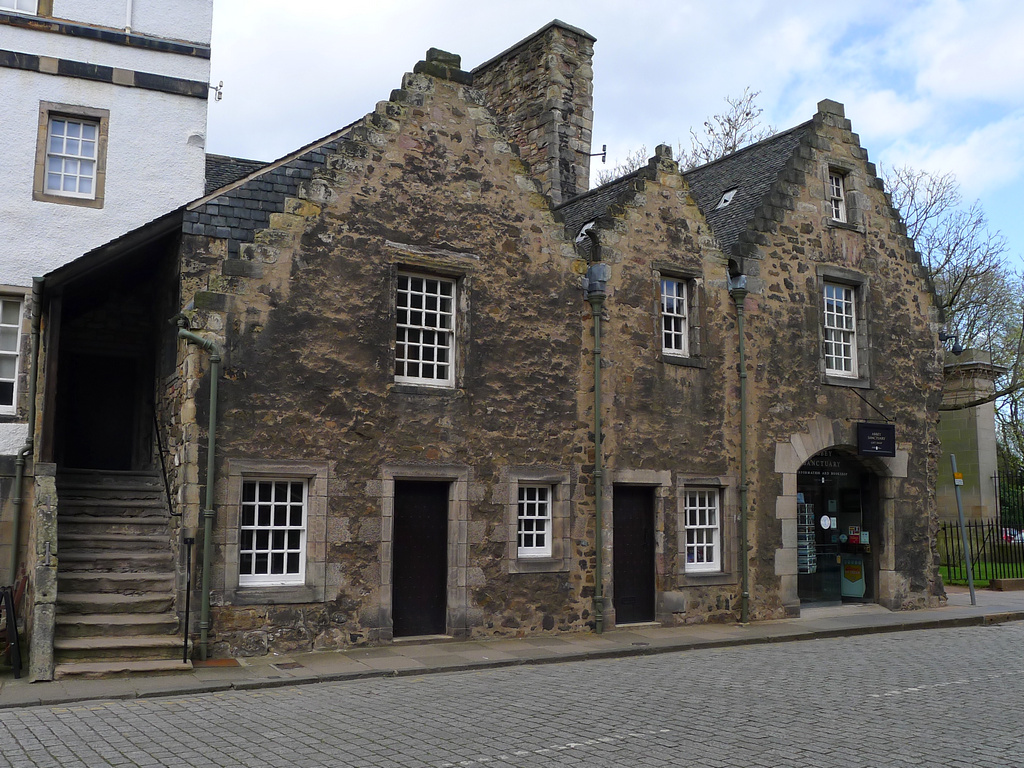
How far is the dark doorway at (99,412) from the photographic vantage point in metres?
16.4

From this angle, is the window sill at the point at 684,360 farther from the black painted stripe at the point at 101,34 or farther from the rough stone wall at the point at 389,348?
the black painted stripe at the point at 101,34

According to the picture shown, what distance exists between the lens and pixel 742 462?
17.1 m

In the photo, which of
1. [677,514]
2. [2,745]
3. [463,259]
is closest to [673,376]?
[677,514]

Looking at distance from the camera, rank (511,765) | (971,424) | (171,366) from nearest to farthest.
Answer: (511,765)
(171,366)
(971,424)

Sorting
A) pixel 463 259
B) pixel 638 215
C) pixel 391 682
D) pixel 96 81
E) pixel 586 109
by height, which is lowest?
pixel 391 682

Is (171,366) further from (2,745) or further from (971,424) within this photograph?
(971,424)

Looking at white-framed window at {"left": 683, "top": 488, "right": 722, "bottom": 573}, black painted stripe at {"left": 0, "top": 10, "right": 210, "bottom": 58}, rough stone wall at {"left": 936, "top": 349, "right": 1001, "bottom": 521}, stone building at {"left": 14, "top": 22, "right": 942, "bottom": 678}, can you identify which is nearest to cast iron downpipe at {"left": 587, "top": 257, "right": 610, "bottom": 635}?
stone building at {"left": 14, "top": 22, "right": 942, "bottom": 678}

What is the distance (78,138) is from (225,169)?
10.6 feet

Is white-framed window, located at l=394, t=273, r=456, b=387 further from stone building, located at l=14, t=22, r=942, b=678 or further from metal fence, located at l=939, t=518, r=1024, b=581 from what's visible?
metal fence, located at l=939, t=518, r=1024, b=581

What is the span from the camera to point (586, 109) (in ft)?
72.9

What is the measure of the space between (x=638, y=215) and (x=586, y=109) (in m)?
6.62

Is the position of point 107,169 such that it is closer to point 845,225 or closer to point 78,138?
point 78,138

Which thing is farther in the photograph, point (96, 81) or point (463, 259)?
point (96, 81)

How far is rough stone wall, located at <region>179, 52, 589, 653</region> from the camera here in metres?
12.8
